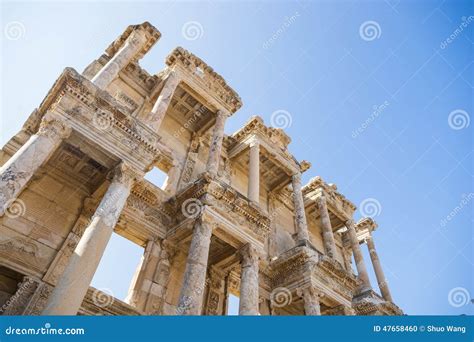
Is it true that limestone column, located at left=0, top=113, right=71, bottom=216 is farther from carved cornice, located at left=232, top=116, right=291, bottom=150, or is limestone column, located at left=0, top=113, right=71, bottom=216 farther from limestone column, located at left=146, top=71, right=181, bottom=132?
carved cornice, located at left=232, top=116, right=291, bottom=150

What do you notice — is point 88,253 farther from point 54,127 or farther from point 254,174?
point 254,174

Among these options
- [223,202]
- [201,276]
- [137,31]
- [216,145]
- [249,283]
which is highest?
[137,31]

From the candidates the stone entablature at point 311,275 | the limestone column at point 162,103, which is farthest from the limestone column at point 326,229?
the limestone column at point 162,103

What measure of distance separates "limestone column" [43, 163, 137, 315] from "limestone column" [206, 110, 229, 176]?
404 cm

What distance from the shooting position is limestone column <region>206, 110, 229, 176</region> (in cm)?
1561

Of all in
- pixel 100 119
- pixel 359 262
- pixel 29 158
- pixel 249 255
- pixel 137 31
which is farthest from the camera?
pixel 359 262

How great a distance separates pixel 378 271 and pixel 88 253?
20871 millimetres

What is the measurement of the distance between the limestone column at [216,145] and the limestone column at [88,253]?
404 centimetres

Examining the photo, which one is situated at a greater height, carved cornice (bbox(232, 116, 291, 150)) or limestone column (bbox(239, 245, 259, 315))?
carved cornice (bbox(232, 116, 291, 150))

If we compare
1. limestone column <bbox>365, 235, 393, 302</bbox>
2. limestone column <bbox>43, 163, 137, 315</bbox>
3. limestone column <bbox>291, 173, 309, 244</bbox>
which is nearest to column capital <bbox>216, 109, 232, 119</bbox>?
limestone column <bbox>291, 173, 309, 244</bbox>

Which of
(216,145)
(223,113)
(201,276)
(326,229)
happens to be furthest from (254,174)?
(201,276)

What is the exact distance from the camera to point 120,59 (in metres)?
15.3

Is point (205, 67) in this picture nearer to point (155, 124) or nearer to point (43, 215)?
point (155, 124)

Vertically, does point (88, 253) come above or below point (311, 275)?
below
